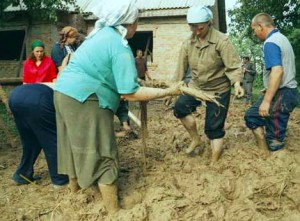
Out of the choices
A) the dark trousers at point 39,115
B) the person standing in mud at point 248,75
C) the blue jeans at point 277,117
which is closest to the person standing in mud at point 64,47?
the dark trousers at point 39,115

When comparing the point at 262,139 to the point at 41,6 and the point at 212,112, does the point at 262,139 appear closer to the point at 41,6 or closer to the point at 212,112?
the point at 212,112

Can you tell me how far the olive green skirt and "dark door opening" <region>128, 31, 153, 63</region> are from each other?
40.0 ft

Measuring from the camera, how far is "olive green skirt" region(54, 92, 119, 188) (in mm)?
3150

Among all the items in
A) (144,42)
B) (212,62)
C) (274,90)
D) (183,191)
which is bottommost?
(183,191)

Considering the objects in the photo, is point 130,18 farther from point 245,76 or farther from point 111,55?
point 245,76

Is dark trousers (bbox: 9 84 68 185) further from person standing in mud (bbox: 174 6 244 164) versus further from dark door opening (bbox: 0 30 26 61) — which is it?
dark door opening (bbox: 0 30 26 61)

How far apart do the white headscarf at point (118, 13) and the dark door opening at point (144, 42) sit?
12.1 metres

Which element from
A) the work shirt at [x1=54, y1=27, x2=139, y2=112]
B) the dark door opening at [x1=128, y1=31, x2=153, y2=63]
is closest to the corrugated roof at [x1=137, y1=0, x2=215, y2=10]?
the dark door opening at [x1=128, y1=31, x2=153, y2=63]

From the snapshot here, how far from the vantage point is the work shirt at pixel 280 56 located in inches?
169

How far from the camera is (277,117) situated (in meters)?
4.52

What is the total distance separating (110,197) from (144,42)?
14542 mm

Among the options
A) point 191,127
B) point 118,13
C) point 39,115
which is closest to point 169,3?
point 191,127

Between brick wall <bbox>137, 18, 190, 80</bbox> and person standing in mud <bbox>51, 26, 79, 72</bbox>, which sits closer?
person standing in mud <bbox>51, 26, 79, 72</bbox>

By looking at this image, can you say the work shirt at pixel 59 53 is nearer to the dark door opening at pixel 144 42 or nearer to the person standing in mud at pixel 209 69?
the person standing in mud at pixel 209 69
